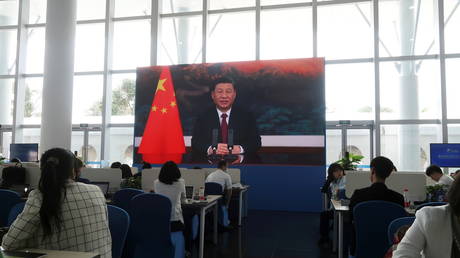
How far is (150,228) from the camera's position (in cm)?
326

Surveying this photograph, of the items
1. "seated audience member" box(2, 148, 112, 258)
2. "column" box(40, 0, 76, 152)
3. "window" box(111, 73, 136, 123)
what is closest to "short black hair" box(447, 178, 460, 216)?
"seated audience member" box(2, 148, 112, 258)

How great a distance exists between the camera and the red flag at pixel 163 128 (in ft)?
29.0

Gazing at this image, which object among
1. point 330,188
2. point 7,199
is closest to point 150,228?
point 7,199

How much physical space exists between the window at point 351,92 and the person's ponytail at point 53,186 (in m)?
7.79

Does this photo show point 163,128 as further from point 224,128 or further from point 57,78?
point 57,78

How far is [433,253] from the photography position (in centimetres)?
134

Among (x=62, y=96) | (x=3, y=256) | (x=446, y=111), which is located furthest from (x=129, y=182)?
(x=446, y=111)

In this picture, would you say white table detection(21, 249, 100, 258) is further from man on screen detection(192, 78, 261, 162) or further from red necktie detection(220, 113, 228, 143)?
red necktie detection(220, 113, 228, 143)

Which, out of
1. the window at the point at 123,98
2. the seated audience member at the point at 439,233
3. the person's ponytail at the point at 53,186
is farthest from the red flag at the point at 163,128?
the seated audience member at the point at 439,233

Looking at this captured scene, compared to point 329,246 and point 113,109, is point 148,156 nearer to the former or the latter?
point 113,109

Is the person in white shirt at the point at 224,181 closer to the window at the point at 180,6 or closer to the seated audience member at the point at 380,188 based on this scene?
the seated audience member at the point at 380,188

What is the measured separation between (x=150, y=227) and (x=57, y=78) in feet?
23.2

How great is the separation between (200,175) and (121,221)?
2.84 metres

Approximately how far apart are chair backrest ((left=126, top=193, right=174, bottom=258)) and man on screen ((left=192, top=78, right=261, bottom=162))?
201 inches
